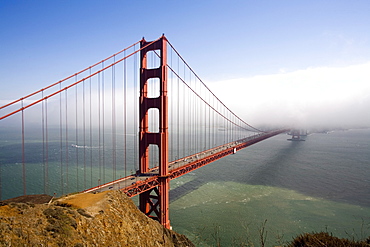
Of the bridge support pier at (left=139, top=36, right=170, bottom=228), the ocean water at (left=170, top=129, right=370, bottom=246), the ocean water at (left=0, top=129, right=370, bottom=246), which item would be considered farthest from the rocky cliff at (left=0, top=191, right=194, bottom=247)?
the ocean water at (left=0, top=129, right=370, bottom=246)

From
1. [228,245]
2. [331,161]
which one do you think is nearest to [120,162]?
[228,245]

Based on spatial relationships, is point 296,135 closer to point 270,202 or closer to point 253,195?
point 253,195

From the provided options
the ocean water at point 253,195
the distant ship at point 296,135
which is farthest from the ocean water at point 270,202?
the distant ship at point 296,135

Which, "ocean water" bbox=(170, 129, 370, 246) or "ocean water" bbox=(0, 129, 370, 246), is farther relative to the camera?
"ocean water" bbox=(0, 129, 370, 246)

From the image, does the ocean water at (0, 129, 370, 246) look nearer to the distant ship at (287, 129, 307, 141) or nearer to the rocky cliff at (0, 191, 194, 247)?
the rocky cliff at (0, 191, 194, 247)

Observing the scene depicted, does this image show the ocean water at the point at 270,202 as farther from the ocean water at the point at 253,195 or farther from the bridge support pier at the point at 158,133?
the bridge support pier at the point at 158,133

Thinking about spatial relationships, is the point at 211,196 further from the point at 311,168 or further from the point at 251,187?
the point at 311,168
